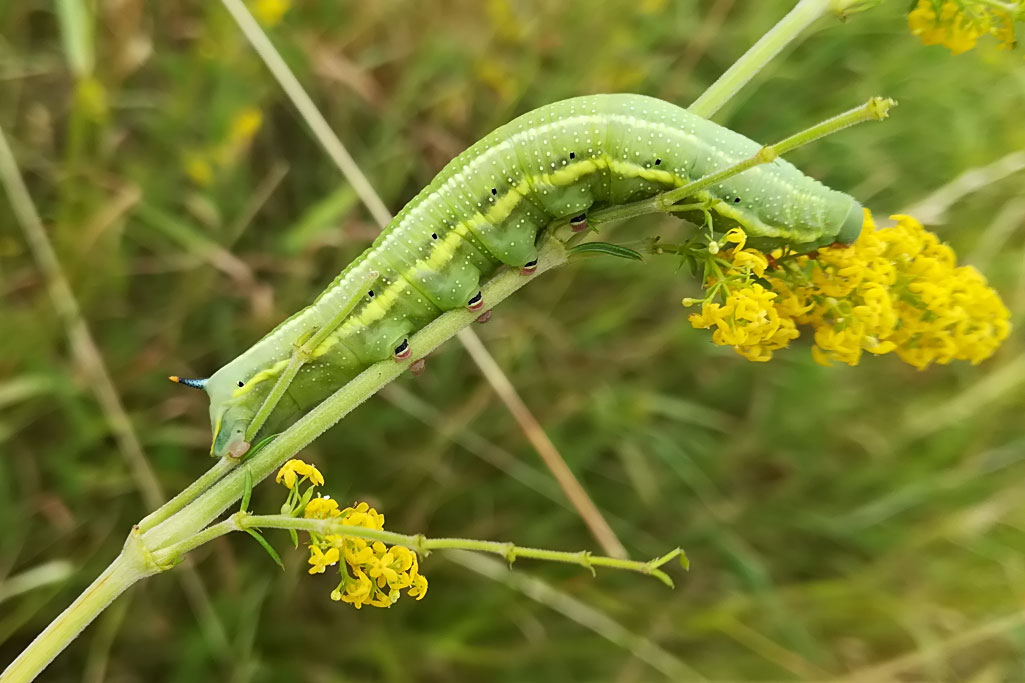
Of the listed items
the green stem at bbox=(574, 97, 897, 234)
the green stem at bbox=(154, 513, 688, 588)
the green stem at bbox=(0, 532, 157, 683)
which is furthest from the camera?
the green stem at bbox=(0, 532, 157, 683)

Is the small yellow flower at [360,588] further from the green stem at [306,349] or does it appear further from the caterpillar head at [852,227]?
the caterpillar head at [852,227]

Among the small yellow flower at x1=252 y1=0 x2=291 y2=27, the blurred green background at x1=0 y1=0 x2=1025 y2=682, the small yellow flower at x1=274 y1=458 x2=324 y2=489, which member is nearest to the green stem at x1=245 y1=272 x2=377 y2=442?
the small yellow flower at x1=274 y1=458 x2=324 y2=489

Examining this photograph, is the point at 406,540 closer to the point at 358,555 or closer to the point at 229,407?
the point at 358,555

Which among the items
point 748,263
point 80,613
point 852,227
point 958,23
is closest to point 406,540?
point 80,613

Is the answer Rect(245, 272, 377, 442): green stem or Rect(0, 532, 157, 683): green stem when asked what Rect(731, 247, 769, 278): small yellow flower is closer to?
Rect(245, 272, 377, 442): green stem

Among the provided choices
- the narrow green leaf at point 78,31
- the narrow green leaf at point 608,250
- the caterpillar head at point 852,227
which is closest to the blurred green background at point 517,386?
the narrow green leaf at point 78,31

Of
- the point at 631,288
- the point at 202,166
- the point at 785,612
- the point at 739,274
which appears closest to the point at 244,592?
the point at 202,166
